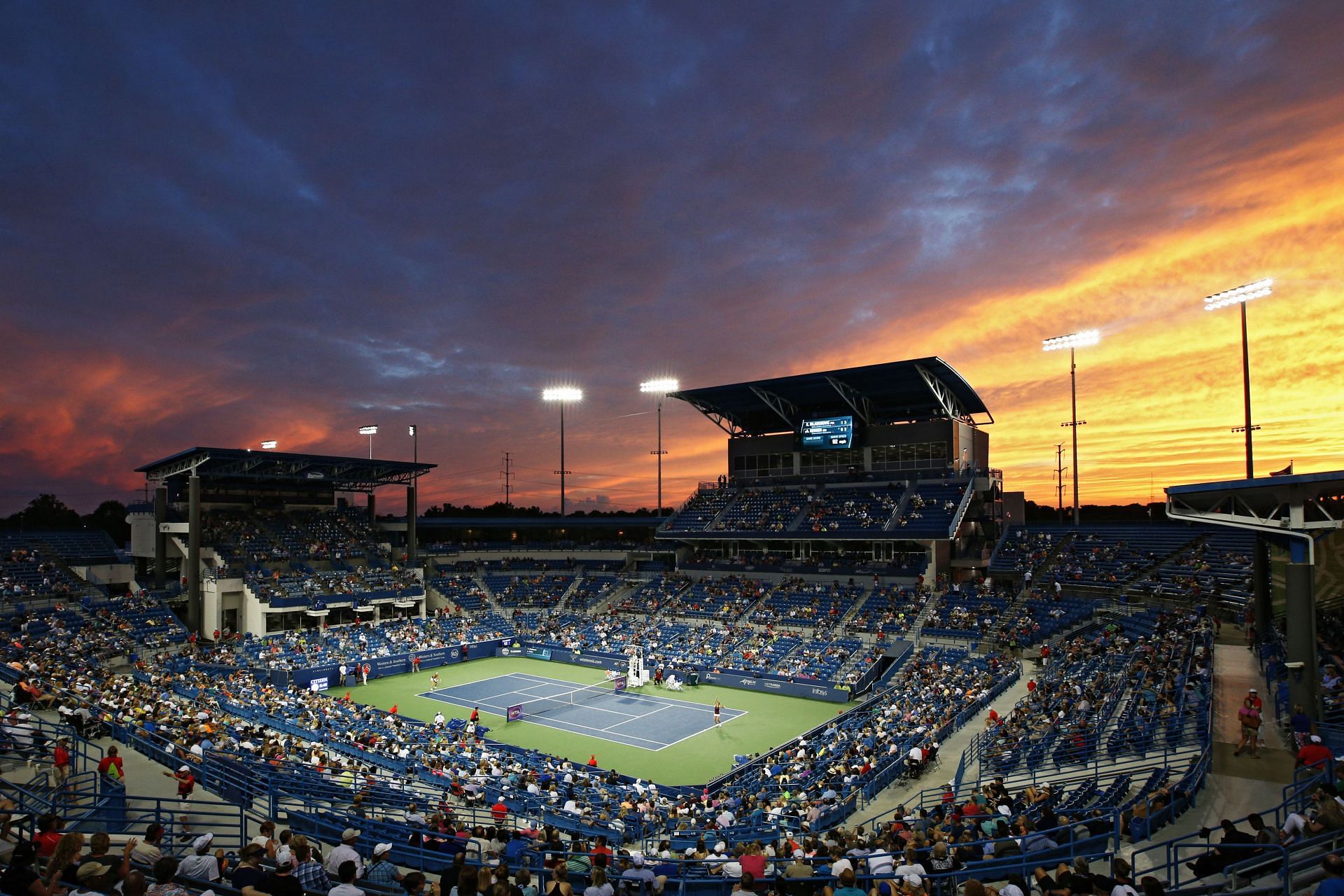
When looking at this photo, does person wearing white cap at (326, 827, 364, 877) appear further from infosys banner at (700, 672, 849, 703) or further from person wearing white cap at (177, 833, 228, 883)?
infosys banner at (700, 672, 849, 703)

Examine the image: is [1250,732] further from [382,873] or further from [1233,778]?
[382,873]

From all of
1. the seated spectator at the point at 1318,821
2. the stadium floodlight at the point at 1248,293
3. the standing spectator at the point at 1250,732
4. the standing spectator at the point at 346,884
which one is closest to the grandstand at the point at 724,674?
the seated spectator at the point at 1318,821

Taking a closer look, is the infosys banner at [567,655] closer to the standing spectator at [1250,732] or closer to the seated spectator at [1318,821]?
the standing spectator at [1250,732]

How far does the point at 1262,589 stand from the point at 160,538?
6342cm

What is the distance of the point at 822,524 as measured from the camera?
5447cm

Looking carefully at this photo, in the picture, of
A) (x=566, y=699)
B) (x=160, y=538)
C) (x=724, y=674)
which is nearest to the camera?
(x=566, y=699)

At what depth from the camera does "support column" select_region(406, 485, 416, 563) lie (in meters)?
63.3

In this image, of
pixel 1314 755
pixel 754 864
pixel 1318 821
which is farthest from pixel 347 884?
pixel 1314 755

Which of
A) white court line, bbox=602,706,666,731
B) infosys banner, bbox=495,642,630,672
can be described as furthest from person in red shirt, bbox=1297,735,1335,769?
infosys banner, bbox=495,642,630,672

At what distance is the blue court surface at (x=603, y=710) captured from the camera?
33188 millimetres

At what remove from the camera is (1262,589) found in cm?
3003

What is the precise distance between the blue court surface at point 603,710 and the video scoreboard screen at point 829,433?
26827 mm

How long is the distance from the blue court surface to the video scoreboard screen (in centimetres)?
2683

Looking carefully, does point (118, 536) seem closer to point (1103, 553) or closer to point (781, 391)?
point (781, 391)
